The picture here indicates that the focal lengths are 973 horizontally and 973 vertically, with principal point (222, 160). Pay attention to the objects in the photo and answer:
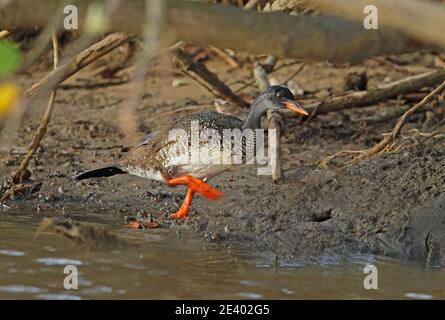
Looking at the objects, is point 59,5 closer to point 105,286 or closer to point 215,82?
point 105,286

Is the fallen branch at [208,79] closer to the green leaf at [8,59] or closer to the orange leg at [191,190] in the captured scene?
the orange leg at [191,190]

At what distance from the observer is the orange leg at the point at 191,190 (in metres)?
6.58

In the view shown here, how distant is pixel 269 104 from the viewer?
6.82 m

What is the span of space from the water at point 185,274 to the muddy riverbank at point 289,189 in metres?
0.23

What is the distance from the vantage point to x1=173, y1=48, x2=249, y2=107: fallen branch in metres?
7.34

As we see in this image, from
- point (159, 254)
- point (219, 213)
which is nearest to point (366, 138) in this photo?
point (219, 213)

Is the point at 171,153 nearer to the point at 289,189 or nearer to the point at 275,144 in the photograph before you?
the point at 275,144

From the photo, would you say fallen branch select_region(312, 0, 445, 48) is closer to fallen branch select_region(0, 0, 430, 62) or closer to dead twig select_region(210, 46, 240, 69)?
fallen branch select_region(0, 0, 430, 62)

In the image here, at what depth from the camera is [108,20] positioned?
240 centimetres

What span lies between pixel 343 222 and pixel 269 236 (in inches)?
18.8

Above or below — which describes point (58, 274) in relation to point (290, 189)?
below

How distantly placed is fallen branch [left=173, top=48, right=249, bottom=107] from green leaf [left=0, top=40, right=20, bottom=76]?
4627 mm

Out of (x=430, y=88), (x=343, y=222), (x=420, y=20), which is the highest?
(x=430, y=88)

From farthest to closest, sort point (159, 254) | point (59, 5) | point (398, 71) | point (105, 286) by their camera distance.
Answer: point (398, 71), point (159, 254), point (105, 286), point (59, 5)
